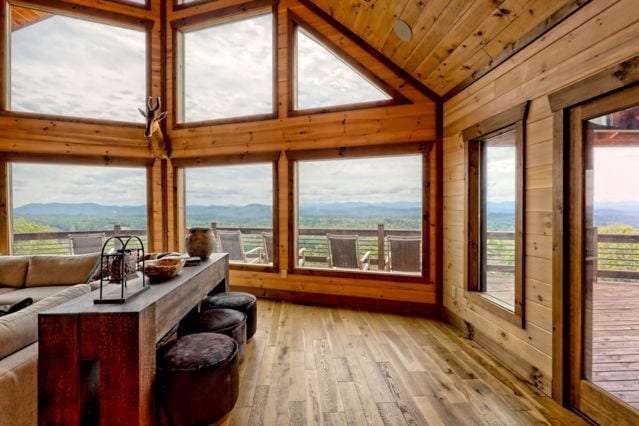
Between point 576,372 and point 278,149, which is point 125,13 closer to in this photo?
point 278,149

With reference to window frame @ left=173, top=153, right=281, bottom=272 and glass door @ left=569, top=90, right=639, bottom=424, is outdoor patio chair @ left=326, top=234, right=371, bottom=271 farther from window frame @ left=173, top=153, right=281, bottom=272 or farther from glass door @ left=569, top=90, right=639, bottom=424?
glass door @ left=569, top=90, right=639, bottom=424

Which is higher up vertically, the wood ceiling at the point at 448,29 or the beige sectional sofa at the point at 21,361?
the wood ceiling at the point at 448,29

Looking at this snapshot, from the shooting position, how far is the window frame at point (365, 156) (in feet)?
12.5

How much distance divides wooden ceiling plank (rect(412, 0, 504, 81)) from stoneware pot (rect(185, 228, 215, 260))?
2913 mm

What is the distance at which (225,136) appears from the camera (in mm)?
4645

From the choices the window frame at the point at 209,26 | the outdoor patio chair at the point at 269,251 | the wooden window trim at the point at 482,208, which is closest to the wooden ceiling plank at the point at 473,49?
the wooden window trim at the point at 482,208

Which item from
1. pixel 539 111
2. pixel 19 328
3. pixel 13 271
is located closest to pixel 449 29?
pixel 539 111

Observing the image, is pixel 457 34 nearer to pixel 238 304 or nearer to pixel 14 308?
pixel 238 304

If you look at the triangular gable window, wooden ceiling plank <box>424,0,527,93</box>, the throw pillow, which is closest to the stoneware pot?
the throw pillow

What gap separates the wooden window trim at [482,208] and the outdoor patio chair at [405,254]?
92 cm

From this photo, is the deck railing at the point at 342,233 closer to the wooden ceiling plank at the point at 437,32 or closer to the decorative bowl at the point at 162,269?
the wooden ceiling plank at the point at 437,32

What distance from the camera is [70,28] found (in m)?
4.66

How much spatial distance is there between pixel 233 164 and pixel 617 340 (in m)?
4.65

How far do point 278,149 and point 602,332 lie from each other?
12.8ft
